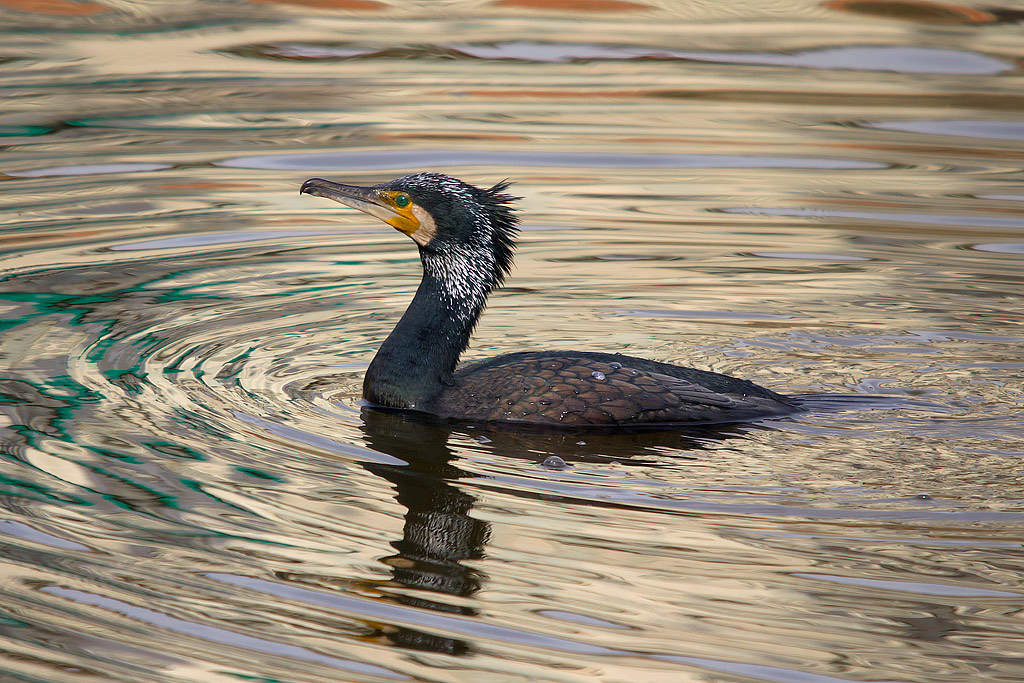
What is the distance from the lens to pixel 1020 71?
14438 millimetres

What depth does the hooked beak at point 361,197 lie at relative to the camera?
6598mm

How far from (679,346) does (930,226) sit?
3.46m

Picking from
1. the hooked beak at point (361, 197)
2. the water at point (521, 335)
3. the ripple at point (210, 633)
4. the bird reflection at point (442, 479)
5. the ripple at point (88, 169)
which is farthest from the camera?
the ripple at point (88, 169)

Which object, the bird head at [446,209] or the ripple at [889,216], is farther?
the ripple at [889,216]

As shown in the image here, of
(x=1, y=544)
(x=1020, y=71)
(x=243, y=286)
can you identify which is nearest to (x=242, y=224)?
(x=243, y=286)

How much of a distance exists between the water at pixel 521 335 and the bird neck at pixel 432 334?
225mm

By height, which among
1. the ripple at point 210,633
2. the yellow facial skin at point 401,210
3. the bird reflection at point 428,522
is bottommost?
the ripple at point 210,633

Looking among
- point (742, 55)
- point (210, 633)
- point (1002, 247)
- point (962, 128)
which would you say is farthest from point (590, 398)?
point (742, 55)

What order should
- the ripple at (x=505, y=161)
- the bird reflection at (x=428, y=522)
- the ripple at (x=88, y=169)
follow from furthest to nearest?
the ripple at (x=505, y=161) < the ripple at (x=88, y=169) < the bird reflection at (x=428, y=522)

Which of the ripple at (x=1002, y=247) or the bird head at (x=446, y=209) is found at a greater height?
the bird head at (x=446, y=209)

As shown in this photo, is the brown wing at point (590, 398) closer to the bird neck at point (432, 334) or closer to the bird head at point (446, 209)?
the bird neck at point (432, 334)

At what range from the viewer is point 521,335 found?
7926 mm

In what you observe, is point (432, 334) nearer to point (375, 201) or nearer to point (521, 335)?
point (375, 201)

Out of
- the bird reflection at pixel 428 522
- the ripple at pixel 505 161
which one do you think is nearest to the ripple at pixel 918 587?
the bird reflection at pixel 428 522
